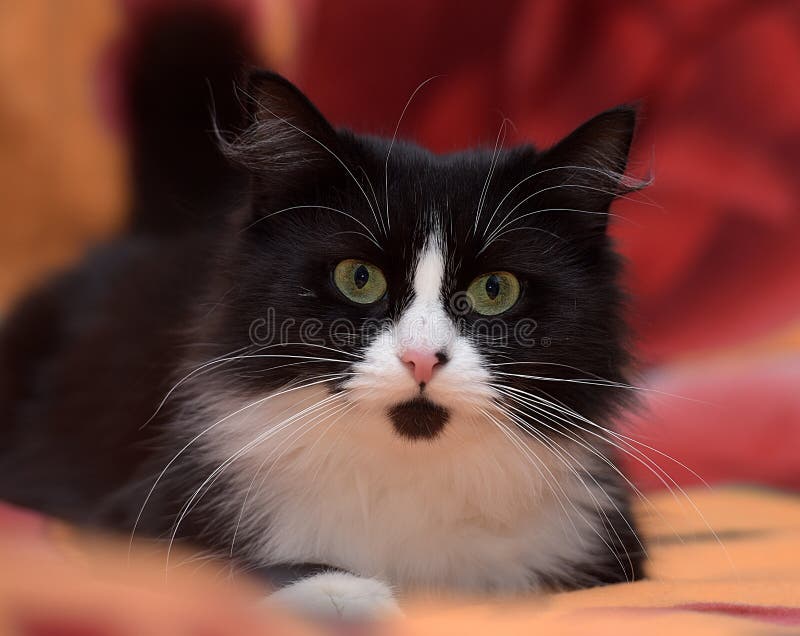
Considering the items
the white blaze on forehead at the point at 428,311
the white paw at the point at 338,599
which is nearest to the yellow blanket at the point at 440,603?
the white paw at the point at 338,599

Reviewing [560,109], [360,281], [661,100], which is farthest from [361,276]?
[661,100]

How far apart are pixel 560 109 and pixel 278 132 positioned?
1.37 m

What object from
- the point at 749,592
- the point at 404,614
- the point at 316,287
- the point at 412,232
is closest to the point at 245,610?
the point at 404,614

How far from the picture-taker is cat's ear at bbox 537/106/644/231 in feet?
5.92

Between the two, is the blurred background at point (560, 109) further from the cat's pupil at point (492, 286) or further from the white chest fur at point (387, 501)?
the cat's pupil at point (492, 286)

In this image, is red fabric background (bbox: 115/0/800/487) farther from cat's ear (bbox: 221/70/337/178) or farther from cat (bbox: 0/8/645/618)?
cat's ear (bbox: 221/70/337/178)

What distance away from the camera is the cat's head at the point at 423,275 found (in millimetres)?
1639

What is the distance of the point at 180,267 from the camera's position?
8.10 ft

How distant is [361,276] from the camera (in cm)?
171

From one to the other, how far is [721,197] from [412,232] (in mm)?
1569

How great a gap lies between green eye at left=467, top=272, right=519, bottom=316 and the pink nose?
173 millimetres

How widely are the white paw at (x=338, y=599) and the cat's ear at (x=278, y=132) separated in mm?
692

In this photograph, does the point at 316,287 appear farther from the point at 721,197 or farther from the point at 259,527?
the point at 721,197

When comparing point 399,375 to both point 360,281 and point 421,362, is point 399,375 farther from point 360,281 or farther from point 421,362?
point 360,281
